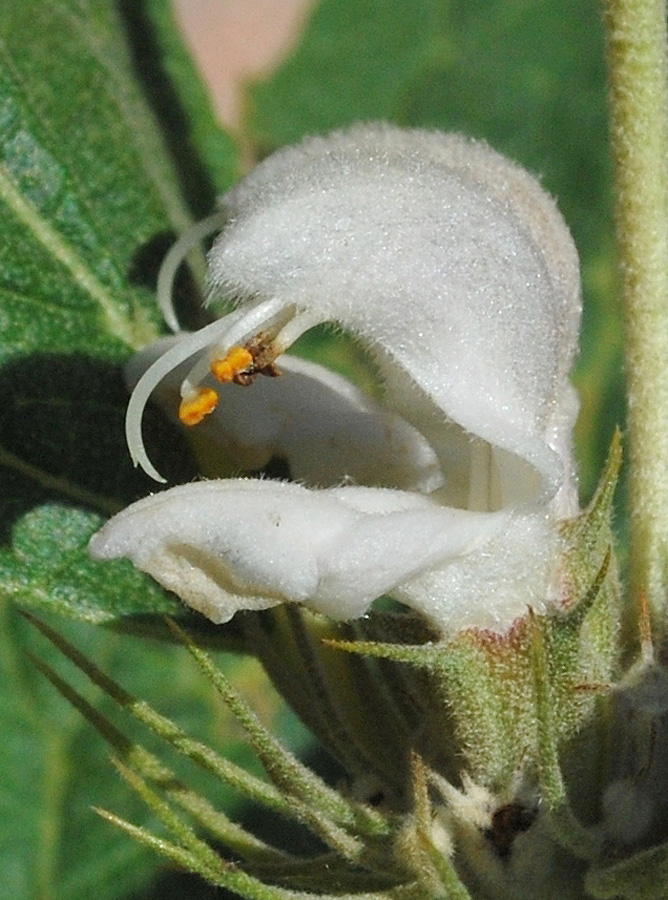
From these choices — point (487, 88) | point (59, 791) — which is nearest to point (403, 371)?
point (59, 791)

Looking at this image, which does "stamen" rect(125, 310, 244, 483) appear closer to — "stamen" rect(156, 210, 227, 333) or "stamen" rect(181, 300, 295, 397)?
"stamen" rect(181, 300, 295, 397)

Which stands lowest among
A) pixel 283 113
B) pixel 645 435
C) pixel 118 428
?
pixel 283 113

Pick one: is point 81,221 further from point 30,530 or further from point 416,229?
point 416,229

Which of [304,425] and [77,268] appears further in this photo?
[77,268]

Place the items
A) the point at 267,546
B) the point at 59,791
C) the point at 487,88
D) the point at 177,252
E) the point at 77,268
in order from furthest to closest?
1. the point at 487,88
2. the point at 59,791
3. the point at 77,268
4. the point at 177,252
5. the point at 267,546

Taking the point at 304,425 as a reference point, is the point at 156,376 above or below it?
above

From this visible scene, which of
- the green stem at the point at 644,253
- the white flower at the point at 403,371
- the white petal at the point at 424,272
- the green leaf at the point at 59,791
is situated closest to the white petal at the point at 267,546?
the white flower at the point at 403,371

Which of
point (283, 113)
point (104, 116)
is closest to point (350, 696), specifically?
point (104, 116)

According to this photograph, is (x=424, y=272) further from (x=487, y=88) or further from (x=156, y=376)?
(x=487, y=88)
